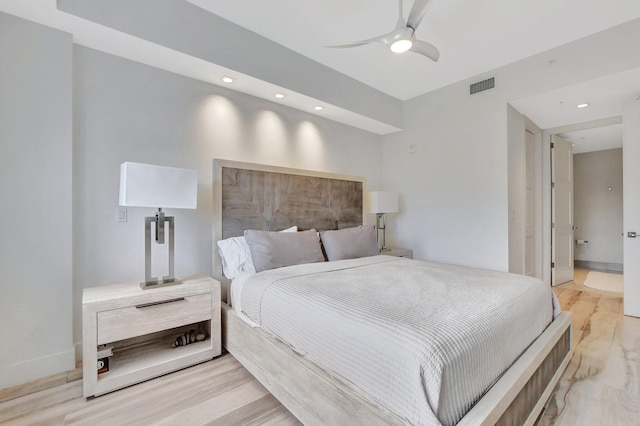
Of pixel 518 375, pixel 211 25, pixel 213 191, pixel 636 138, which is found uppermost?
pixel 211 25

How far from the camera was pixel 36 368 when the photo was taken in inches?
78.1

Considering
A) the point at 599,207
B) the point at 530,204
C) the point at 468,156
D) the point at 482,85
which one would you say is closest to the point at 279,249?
the point at 468,156

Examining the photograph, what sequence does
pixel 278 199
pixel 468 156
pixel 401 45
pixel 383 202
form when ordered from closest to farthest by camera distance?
pixel 401 45, pixel 278 199, pixel 468 156, pixel 383 202

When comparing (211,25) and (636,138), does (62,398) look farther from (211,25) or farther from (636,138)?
(636,138)

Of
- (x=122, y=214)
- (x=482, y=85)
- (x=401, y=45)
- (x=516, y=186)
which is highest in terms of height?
(x=482, y=85)

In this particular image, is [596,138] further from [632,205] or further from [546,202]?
[632,205]

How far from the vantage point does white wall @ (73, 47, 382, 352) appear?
2.27 m

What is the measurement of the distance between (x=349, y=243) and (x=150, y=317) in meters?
1.89

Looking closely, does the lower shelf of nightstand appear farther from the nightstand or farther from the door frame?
the door frame

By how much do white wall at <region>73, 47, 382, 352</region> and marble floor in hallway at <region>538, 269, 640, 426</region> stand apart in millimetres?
2868

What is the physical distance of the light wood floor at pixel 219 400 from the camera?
1664mm

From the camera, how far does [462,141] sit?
12.4 ft

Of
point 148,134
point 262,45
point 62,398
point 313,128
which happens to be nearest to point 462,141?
point 313,128

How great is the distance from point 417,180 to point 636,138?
231 centimetres
